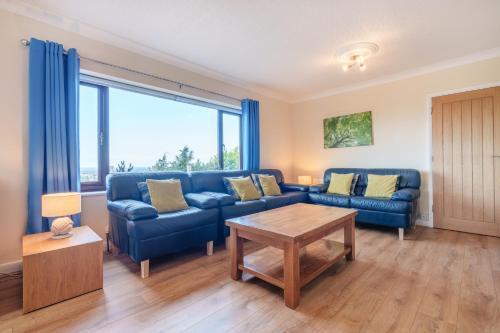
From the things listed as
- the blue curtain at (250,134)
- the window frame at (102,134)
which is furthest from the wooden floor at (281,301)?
the blue curtain at (250,134)

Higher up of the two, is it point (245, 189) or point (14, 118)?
point (14, 118)

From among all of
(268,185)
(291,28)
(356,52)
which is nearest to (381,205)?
(268,185)

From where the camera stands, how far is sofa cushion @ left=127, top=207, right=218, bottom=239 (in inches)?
82.7

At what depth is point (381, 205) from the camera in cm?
320

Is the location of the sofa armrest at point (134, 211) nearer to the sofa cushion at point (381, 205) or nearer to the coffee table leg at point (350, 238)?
the coffee table leg at point (350, 238)

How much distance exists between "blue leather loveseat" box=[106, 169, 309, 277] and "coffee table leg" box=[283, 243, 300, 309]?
116 cm

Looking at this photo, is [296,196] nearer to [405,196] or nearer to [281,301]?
[405,196]

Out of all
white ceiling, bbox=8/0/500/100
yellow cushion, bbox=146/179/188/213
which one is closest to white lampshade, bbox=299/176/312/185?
white ceiling, bbox=8/0/500/100

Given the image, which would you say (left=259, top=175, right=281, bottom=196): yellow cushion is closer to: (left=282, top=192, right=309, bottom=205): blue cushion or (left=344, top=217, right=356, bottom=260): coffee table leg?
(left=282, top=192, right=309, bottom=205): blue cushion

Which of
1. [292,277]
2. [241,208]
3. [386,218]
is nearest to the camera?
[292,277]

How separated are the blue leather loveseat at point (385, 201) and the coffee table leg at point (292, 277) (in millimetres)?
2076

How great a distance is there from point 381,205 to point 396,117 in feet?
5.47

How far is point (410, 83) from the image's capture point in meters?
3.78

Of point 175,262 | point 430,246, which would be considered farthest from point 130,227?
point 430,246
